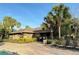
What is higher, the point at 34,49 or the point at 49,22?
the point at 49,22

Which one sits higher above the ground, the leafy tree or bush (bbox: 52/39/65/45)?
the leafy tree

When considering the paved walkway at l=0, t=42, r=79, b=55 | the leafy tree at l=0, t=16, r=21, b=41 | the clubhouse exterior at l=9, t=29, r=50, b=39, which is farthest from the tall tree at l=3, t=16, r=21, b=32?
the paved walkway at l=0, t=42, r=79, b=55

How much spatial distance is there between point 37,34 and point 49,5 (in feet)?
1.70

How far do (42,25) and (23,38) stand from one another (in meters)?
0.38

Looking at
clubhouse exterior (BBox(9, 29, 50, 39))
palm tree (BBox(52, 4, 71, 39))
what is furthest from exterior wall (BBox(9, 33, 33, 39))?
palm tree (BBox(52, 4, 71, 39))

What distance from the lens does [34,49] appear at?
85.5 feet

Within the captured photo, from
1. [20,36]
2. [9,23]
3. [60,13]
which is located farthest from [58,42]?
[9,23]

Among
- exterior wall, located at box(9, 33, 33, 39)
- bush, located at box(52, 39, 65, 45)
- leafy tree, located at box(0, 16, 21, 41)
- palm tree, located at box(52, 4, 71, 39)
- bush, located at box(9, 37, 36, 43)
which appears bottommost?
bush, located at box(52, 39, 65, 45)

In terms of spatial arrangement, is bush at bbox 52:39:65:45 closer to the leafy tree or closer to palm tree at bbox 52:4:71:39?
palm tree at bbox 52:4:71:39

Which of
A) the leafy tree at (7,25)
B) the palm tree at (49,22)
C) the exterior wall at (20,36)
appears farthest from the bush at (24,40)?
the palm tree at (49,22)

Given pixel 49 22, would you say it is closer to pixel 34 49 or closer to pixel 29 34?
pixel 29 34

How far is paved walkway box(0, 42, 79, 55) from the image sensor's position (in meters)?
26.0

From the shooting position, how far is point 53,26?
26.1 m

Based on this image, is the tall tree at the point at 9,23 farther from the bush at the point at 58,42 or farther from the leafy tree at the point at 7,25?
the bush at the point at 58,42
